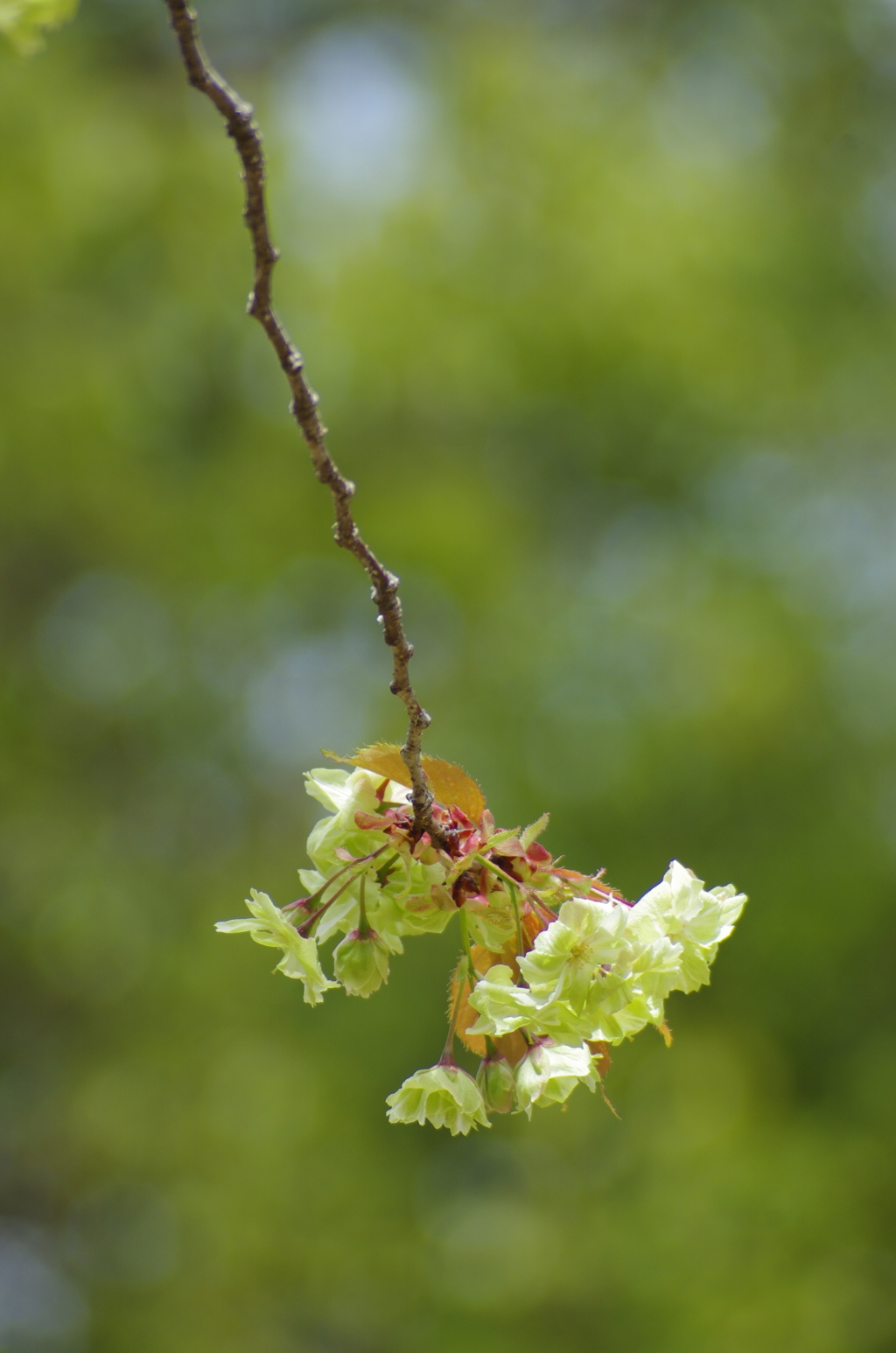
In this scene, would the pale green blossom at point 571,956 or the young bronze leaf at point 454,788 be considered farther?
the young bronze leaf at point 454,788

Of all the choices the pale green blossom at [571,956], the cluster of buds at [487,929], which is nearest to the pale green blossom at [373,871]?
the cluster of buds at [487,929]

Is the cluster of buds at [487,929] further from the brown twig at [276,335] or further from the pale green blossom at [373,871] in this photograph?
the brown twig at [276,335]

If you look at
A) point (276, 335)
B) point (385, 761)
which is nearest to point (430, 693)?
point (385, 761)

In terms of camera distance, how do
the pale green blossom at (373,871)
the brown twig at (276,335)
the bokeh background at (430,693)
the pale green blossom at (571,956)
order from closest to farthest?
the brown twig at (276,335) → the pale green blossom at (571,956) → the pale green blossom at (373,871) → the bokeh background at (430,693)

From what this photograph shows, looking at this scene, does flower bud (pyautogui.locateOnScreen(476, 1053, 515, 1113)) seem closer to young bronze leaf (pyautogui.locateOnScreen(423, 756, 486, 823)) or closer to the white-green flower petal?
the white-green flower petal

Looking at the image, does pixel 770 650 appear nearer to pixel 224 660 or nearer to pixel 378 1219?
pixel 224 660

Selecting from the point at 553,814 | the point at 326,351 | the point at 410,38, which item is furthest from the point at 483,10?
the point at 553,814

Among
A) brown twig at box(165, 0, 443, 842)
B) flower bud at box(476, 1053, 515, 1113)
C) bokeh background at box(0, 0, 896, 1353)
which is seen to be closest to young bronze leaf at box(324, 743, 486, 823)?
brown twig at box(165, 0, 443, 842)

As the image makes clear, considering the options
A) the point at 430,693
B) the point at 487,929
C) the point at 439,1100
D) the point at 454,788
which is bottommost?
the point at 439,1100

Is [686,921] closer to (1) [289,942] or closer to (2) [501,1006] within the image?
(2) [501,1006]
